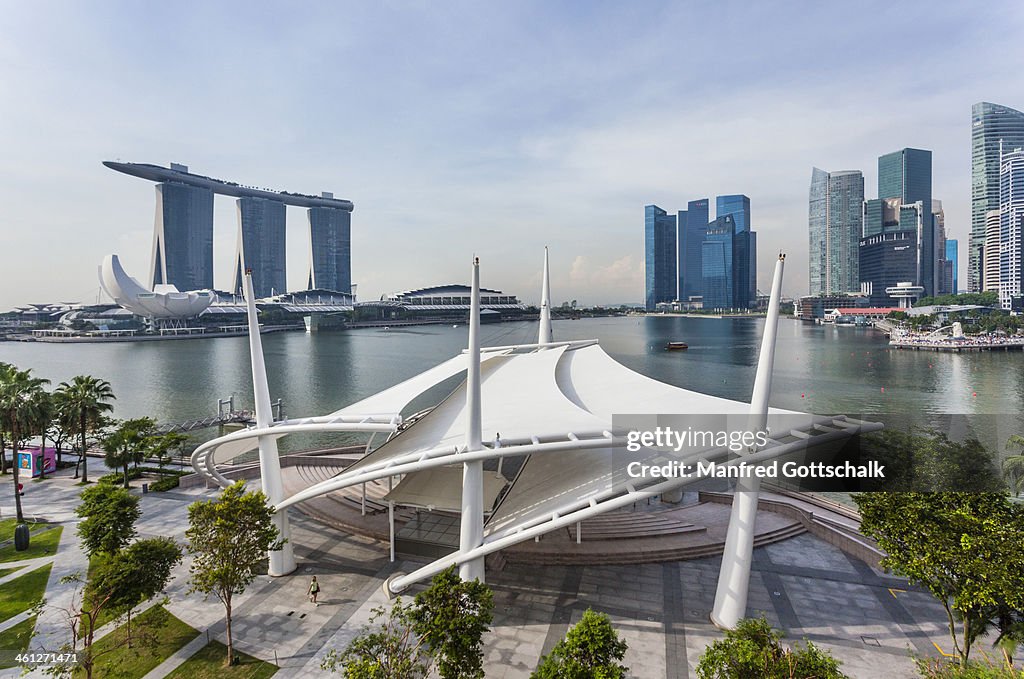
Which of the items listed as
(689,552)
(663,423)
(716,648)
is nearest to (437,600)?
(716,648)

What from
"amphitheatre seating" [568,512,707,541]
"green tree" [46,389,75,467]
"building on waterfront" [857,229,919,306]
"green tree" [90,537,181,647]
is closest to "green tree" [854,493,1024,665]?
"amphitheatre seating" [568,512,707,541]

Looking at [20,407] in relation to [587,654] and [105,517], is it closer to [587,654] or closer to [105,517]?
[105,517]

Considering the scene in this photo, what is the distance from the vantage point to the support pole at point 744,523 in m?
13.3

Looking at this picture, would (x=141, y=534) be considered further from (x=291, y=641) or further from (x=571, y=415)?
(x=571, y=415)

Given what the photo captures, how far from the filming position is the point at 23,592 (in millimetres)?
15781

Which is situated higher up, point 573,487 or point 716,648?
point 573,487

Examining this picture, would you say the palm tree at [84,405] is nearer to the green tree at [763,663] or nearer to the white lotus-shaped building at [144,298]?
the green tree at [763,663]

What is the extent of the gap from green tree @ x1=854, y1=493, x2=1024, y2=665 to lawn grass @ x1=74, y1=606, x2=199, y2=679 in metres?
17.9

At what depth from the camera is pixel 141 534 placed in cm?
2000

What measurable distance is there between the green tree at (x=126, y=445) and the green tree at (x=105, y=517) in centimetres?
1180

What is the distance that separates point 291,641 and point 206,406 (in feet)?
142

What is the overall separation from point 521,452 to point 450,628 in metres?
4.40

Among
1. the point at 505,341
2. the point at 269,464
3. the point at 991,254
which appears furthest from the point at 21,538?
the point at 991,254

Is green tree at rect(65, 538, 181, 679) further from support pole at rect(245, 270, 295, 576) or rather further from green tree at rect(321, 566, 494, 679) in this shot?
green tree at rect(321, 566, 494, 679)
